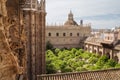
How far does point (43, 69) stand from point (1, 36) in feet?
56.7

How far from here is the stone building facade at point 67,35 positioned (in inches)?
1967

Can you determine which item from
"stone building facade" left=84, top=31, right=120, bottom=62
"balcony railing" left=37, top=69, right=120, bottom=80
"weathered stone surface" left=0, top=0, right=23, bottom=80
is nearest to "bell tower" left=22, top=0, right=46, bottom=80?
"balcony railing" left=37, top=69, right=120, bottom=80

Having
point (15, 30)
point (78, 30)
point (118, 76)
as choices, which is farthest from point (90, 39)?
point (15, 30)

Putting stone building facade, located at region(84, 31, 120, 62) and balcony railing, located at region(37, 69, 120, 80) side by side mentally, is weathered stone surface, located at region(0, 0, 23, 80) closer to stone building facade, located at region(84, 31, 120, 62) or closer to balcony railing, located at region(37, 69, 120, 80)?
balcony railing, located at region(37, 69, 120, 80)

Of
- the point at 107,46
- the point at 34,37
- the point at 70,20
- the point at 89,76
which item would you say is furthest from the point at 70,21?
the point at 89,76

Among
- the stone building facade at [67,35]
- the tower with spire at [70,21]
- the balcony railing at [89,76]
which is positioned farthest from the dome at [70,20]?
the balcony railing at [89,76]

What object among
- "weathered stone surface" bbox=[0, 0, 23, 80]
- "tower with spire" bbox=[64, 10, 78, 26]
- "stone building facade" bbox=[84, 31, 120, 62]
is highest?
"weathered stone surface" bbox=[0, 0, 23, 80]

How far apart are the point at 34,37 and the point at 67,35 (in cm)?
3228

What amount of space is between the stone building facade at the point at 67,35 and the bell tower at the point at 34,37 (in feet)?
95.1

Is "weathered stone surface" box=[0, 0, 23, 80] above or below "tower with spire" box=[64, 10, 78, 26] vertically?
above

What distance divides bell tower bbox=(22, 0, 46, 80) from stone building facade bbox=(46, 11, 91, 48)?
29.0m

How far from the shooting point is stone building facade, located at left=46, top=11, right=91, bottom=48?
50.0 meters

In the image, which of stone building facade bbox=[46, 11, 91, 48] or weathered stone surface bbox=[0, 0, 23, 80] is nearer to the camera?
weathered stone surface bbox=[0, 0, 23, 80]

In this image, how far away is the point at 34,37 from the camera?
18.8 metres
